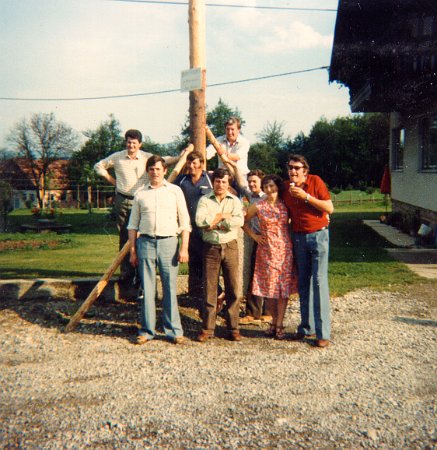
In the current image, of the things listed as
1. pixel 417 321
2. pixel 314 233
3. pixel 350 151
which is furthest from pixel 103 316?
pixel 350 151

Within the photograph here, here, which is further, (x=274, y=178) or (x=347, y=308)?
(x=347, y=308)

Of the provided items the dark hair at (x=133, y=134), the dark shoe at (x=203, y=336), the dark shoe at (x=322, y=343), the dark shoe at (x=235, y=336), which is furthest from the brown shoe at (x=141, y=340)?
the dark hair at (x=133, y=134)

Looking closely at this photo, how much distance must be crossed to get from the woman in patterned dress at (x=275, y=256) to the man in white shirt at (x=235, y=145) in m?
1.15

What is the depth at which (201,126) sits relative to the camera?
6.70 metres

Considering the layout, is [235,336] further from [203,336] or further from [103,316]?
[103,316]

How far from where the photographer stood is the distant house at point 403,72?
11.4 m

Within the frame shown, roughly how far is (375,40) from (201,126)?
312 inches

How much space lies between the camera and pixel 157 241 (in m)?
5.49

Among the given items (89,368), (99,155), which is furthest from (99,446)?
(99,155)

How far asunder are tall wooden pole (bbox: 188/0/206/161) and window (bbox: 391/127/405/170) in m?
11.0

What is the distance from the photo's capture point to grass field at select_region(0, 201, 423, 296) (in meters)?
8.52

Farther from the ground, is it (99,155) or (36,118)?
(36,118)

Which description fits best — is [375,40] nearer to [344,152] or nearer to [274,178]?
[274,178]

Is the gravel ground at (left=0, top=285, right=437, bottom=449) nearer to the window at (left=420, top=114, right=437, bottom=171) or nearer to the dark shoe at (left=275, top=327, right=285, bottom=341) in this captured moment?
the dark shoe at (left=275, top=327, right=285, bottom=341)
